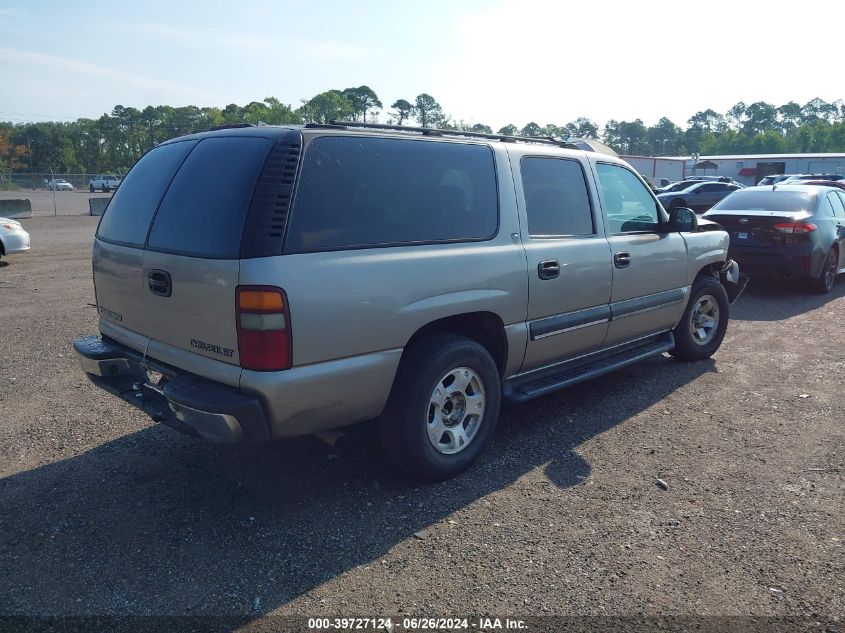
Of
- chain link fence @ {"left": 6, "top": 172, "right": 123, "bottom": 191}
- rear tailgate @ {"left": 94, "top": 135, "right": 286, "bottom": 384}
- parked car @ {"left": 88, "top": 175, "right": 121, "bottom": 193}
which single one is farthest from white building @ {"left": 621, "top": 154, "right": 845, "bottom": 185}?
rear tailgate @ {"left": 94, "top": 135, "right": 286, "bottom": 384}

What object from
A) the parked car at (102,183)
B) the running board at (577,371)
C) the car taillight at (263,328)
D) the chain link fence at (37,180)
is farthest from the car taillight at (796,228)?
the parked car at (102,183)

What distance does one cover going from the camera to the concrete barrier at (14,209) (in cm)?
2239

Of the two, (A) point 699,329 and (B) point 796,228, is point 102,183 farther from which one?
(A) point 699,329

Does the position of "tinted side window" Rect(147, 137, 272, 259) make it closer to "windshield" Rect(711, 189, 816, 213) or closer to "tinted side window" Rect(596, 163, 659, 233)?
"tinted side window" Rect(596, 163, 659, 233)

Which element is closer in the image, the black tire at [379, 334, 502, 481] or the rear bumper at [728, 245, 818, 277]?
the black tire at [379, 334, 502, 481]

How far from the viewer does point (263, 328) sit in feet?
9.94

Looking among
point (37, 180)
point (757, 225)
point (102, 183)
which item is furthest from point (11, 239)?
point (37, 180)

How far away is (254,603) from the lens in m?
2.80

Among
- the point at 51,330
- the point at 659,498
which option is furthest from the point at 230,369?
the point at 51,330

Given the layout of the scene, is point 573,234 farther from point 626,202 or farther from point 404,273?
point 404,273

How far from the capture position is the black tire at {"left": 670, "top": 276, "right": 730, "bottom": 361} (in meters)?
6.05

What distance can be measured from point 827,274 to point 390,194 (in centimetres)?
887

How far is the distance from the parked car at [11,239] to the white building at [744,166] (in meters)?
50.0

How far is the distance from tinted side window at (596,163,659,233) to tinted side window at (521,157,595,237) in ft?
0.87
